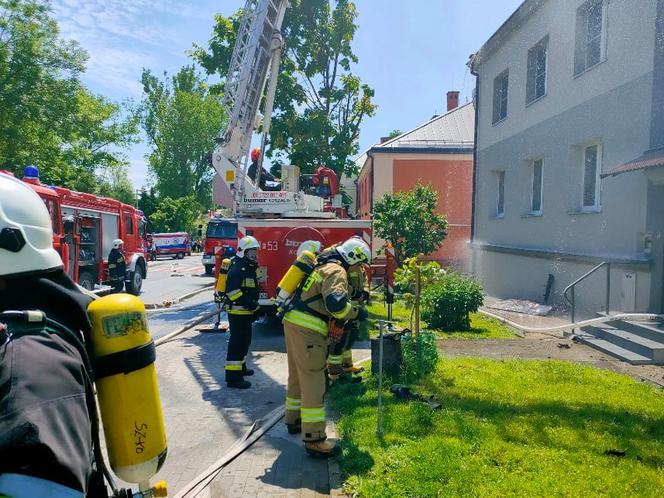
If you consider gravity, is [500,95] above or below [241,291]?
above

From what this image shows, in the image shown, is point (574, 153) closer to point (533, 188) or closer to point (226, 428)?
point (533, 188)

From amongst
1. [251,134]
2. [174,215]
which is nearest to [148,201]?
[174,215]

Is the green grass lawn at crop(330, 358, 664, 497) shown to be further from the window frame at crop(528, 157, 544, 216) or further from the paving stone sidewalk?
the window frame at crop(528, 157, 544, 216)

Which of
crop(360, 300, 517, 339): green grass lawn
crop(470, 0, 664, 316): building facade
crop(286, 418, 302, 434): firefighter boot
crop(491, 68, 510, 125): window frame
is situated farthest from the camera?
crop(491, 68, 510, 125): window frame

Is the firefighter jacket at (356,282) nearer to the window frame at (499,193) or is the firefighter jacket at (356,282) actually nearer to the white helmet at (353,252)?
the white helmet at (353,252)

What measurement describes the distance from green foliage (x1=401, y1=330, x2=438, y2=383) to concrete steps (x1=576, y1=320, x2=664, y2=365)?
285 cm

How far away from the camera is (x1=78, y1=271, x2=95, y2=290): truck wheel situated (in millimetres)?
12665

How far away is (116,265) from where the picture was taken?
43.6 ft

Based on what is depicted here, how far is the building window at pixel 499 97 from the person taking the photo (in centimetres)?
1534

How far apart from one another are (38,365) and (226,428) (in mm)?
4156

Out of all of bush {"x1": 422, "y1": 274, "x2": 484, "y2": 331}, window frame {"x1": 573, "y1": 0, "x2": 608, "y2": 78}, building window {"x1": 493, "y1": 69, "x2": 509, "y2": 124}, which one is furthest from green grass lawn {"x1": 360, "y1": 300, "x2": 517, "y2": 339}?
building window {"x1": 493, "y1": 69, "x2": 509, "y2": 124}

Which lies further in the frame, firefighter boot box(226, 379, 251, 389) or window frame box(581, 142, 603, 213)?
window frame box(581, 142, 603, 213)

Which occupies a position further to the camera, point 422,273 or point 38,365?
point 422,273

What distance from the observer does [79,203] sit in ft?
40.8
